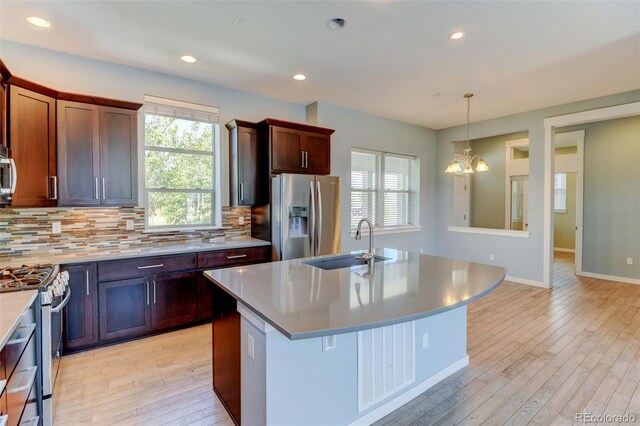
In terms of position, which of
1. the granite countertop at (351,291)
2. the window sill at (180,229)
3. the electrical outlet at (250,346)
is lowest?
the electrical outlet at (250,346)

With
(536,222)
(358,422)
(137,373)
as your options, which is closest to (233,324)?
(358,422)

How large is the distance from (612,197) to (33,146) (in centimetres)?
810

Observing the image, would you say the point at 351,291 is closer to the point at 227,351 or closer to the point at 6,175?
the point at 227,351

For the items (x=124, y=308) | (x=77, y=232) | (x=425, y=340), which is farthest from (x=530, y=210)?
(x=77, y=232)

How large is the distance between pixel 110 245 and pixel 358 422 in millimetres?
3073

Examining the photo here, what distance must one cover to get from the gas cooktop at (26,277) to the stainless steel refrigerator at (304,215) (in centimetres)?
214

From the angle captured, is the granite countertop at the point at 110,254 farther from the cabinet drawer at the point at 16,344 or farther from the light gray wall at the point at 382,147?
the light gray wall at the point at 382,147

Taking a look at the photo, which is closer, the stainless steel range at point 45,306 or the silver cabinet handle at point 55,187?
the stainless steel range at point 45,306

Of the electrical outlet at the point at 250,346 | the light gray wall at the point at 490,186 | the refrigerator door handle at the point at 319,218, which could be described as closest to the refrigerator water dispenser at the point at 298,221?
the refrigerator door handle at the point at 319,218

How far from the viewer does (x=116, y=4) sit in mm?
2400

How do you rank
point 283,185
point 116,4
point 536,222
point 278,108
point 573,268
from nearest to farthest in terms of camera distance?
1. point 116,4
2. point 283,185
3. point 278,108
4. point 536,222
5. point 573,268

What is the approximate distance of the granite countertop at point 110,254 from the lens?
9.23 feet

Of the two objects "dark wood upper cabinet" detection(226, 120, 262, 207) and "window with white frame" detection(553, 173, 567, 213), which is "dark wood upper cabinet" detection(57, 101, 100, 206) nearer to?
"dark wood upper cabinet" detection(226, 120, 262, 207)

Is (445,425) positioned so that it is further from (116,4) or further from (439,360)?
(116,4)
